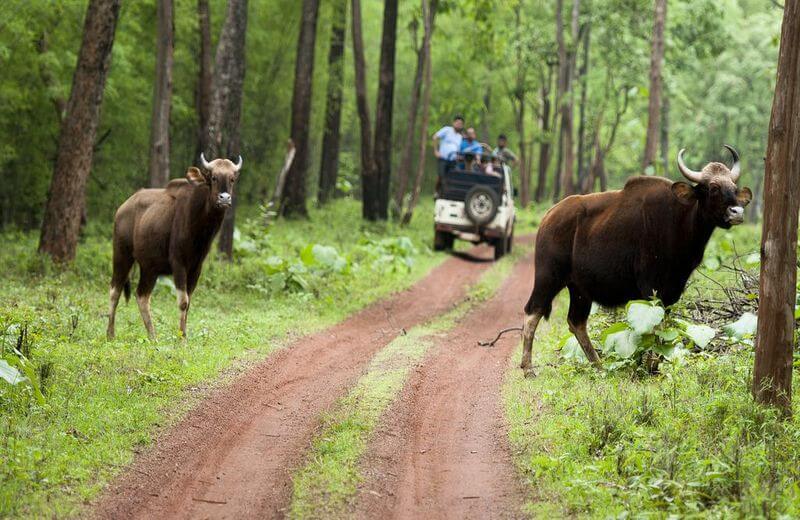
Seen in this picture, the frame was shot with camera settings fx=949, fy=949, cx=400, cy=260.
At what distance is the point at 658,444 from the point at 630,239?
353cm

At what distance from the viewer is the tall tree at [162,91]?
19.0 meters

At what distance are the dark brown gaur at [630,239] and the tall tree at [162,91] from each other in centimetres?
1025

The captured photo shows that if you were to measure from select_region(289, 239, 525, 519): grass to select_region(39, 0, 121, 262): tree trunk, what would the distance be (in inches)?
276

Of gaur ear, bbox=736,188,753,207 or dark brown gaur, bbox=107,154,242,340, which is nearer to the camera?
gaur ear, bbox=736,188,753,207

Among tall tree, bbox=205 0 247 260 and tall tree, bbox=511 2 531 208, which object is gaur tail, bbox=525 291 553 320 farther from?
tall tree, bbox=511 2 531 208

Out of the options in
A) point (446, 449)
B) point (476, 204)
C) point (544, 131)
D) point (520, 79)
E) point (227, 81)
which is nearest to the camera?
point (446, 449)

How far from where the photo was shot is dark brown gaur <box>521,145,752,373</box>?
33.6ft

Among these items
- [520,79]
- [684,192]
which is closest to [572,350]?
[684,192]

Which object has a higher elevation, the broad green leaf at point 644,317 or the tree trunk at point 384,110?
the tree trunk at point 384,110

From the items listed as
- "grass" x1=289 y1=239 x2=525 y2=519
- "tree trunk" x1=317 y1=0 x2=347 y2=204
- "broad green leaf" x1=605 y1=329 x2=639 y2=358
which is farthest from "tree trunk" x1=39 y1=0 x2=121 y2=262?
"tree trunk" x1=317 y1=0 x2=347 y2=204

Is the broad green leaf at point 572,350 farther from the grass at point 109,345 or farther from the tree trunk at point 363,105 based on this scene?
the tree trunk at point 363,105

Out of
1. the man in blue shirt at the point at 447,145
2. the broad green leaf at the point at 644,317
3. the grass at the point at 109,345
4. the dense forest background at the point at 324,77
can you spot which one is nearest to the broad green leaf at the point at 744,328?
the broad green leaf at the point at 644,317

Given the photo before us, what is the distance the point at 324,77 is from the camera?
3409 centimetres

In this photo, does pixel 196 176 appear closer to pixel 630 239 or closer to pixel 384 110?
pixel 630 239
